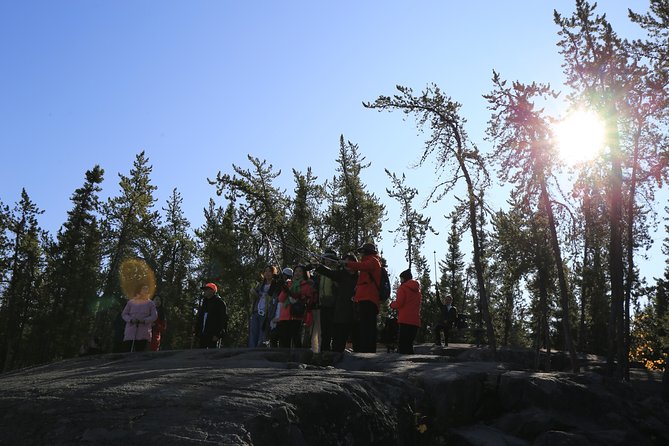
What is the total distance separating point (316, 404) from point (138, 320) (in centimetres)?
729

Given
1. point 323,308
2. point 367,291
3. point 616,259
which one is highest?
point 616,259

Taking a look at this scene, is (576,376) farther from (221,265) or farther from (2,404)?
(221,265)

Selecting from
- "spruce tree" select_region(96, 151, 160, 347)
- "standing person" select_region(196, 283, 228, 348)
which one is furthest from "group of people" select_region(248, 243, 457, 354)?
"spruce tree" select_region(96, 151, 160, 347)

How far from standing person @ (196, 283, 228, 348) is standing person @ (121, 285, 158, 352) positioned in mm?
1137

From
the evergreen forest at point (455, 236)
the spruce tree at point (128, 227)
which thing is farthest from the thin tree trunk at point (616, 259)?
the spruce tree at point (128, 227)

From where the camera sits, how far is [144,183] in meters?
37.1

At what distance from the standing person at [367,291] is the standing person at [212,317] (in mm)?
3417

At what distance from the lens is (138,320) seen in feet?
36.6

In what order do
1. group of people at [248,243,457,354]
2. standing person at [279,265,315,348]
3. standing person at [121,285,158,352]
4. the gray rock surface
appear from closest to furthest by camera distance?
1. the gray rock surface
2. group of people at [248,243,457,354]
3. standing person at [279,265,315,348]
4. standing person at [121,285,158,352]

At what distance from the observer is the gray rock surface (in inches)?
162

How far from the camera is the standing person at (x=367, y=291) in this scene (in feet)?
31.9

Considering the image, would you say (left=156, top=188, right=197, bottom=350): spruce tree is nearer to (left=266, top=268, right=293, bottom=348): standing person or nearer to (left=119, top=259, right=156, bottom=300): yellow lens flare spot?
(left=119, top=259, right=156, bottom=300): yellow lens flare spot

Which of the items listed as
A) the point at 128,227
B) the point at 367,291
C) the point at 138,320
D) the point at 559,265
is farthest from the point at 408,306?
the point at 128,227

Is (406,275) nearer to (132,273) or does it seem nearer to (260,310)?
(260,310)
